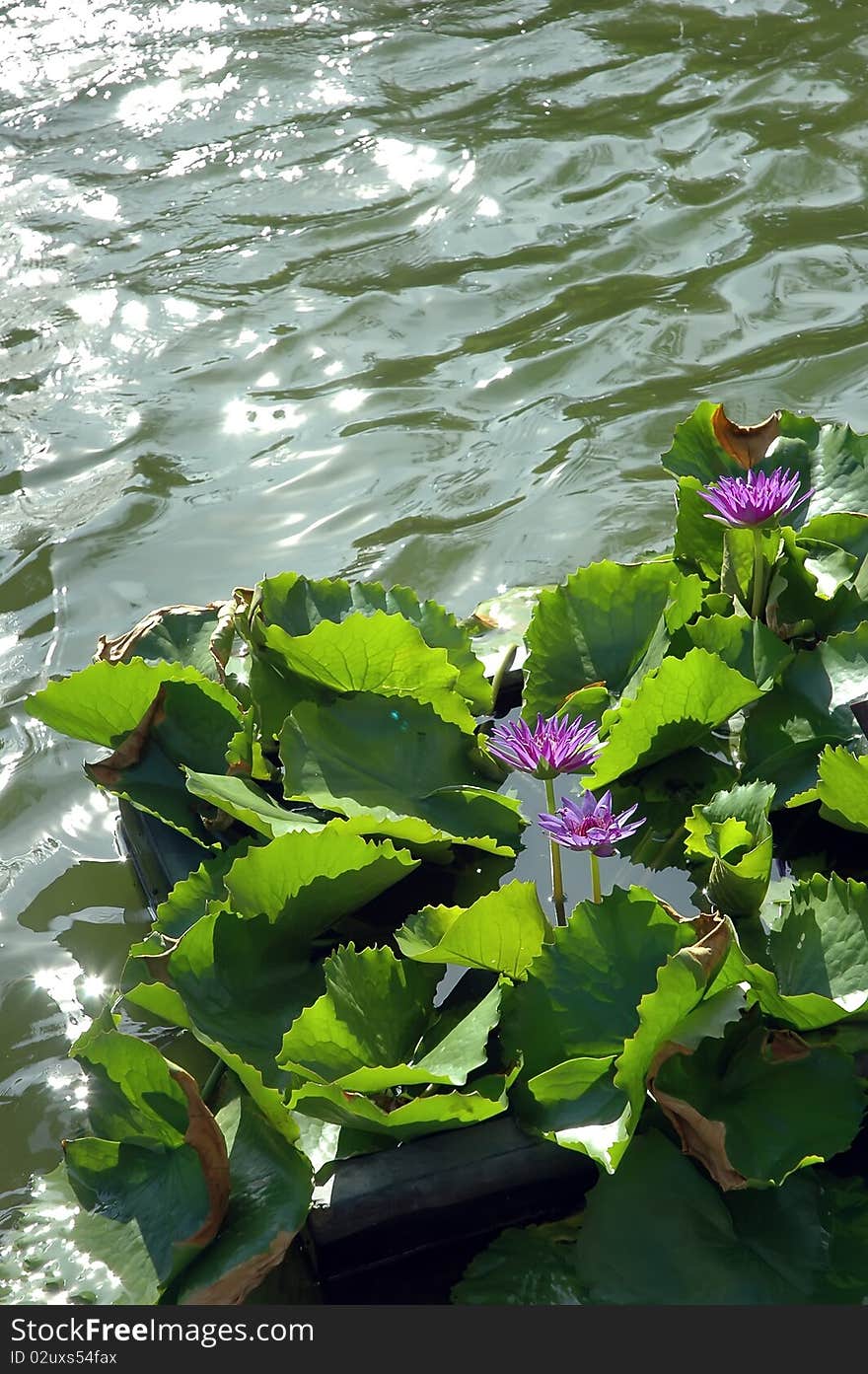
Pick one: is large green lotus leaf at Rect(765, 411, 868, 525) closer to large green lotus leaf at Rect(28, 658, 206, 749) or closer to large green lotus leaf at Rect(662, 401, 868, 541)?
large green lotus leaf at Rect(662, 401, 868, 541)

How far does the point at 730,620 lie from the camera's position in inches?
44.3

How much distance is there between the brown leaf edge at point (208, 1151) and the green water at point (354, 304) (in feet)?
1.05

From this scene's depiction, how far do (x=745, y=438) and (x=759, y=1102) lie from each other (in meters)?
0.61

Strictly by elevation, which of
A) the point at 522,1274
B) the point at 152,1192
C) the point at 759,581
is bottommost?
the point at 522,1274

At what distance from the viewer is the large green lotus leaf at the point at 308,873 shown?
96cm

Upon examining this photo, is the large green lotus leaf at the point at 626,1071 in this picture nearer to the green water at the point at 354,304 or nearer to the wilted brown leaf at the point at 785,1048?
the wilted brown leaf at the point at 785,1048

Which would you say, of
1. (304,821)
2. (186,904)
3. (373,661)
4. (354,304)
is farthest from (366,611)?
(354,304)

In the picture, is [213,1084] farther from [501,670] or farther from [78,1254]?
[501,670]

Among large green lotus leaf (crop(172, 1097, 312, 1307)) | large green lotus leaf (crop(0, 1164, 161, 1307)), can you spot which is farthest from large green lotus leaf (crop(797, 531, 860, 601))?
large green lotus leaf (crop(0, 1164, 161, 1307))

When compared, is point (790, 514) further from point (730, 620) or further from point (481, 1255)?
point (481, 1255)

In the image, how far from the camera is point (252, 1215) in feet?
2.93

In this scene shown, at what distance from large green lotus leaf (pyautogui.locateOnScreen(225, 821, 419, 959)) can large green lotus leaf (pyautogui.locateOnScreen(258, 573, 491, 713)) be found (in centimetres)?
24

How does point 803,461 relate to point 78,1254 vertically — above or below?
above

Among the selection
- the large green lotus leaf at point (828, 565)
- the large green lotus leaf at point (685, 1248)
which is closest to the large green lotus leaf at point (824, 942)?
the large green lotus leaf at point (685, 1248)
